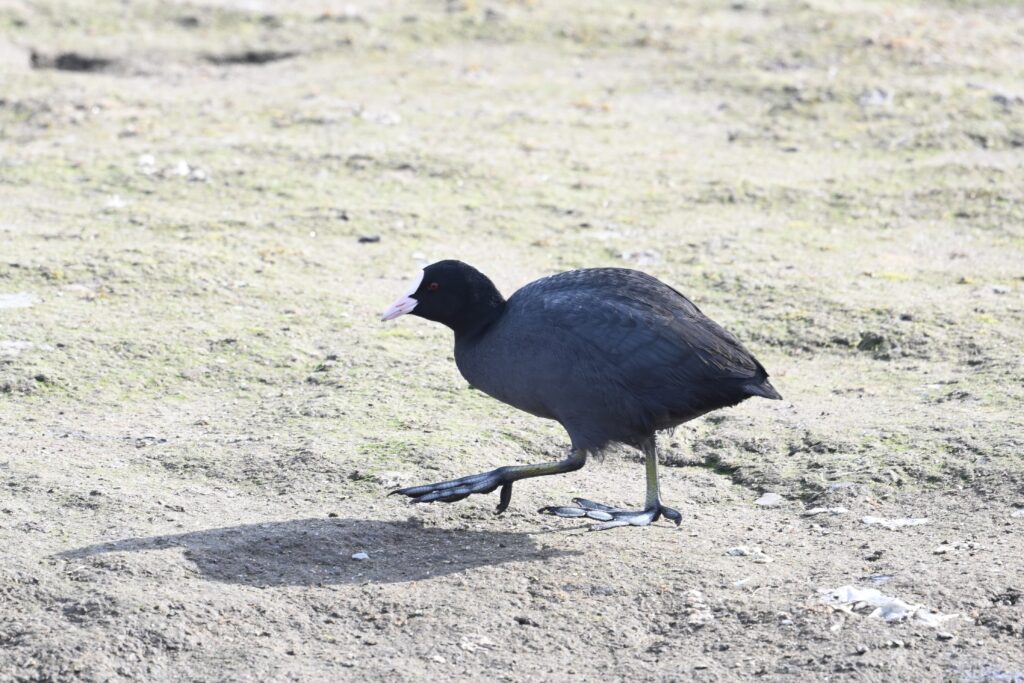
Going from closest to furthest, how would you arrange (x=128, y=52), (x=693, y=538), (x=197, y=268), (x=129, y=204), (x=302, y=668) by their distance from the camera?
(x=302, y=668) < (x=693, y=538) < (x=197, y=268) < (x=129, y=204) < (x=128, y=52)

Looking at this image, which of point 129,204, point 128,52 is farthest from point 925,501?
point 128,52

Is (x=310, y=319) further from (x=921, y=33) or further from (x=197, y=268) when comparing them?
(x=921, y=33)

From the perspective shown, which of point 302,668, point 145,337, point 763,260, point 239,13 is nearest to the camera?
point 302,668

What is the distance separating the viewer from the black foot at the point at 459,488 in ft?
13.8

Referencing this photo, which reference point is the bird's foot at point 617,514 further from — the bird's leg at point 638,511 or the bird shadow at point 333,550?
the bird shadow at point 333,550

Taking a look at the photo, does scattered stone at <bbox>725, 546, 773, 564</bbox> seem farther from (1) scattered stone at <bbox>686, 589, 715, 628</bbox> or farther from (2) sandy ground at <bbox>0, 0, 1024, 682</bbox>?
(1) scattered stone at <bbox>686, 589, 715, 628</bbox>

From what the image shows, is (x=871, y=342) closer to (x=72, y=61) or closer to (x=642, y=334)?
(x=642, y=334)

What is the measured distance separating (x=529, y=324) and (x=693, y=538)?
0.82 m

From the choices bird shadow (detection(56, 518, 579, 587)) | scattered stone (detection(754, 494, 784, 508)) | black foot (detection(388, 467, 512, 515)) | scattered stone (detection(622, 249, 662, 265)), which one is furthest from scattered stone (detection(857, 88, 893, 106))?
bird shadow (detection(56, 518, 579, 587))

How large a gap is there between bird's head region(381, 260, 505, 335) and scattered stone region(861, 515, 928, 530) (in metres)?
1.33

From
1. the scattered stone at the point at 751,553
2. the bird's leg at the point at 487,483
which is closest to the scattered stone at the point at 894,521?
the scattered stone at the point at 751,553

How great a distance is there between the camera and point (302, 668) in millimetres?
3367

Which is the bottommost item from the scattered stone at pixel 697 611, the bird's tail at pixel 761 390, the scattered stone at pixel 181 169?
the scattered stone at pixel 697 611

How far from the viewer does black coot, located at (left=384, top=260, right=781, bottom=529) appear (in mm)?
4082
